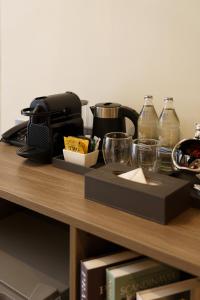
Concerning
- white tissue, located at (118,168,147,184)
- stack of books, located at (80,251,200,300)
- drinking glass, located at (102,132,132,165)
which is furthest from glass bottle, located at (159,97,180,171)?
stack of books, located at (80,251,200,300)

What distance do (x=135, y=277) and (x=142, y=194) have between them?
20cm

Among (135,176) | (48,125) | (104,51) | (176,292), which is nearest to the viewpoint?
(176,292)

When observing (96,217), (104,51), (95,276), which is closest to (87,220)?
(96,217)

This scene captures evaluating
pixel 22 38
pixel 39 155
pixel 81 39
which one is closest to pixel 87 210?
pixel 39 155

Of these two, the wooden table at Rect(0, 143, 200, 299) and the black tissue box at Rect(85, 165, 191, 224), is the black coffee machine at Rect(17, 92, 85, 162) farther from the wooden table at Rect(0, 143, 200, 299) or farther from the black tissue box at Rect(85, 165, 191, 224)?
the black tissue box at Rect(85, 165, 191, 224)

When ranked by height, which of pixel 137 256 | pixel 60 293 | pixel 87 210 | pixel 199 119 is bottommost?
pixel 60 293

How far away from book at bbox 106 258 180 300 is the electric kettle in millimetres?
516

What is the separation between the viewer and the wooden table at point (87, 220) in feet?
2.95

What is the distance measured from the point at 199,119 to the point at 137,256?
0.56m

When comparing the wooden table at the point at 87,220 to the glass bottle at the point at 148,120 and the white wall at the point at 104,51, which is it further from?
the white wall at the point at 104,51

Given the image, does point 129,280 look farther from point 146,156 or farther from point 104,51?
point 104,51

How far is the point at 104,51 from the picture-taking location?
1.58 m

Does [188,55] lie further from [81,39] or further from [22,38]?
[22,38]

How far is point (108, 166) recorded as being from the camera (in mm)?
1170
